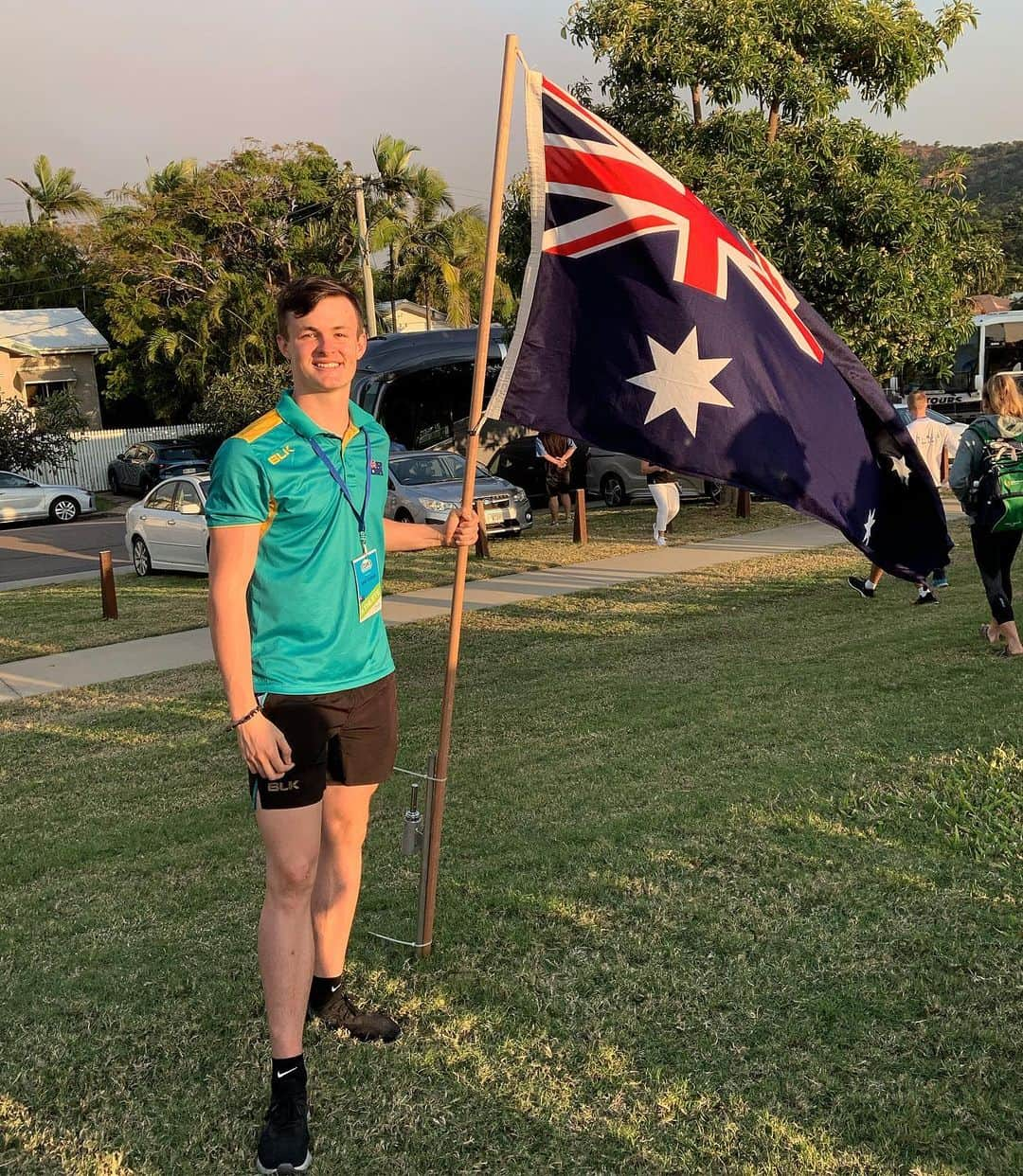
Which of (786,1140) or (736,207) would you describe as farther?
(736,207)

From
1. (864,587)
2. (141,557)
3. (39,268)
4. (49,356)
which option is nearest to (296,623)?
(864,587)

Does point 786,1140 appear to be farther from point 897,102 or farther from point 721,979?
point 897,102

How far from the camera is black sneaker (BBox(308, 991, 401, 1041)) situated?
3158mm

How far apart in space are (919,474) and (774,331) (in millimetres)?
895

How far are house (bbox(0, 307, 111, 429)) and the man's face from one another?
3732cm

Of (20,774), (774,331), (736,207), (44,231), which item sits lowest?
(20,774)

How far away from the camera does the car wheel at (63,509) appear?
85.6ft

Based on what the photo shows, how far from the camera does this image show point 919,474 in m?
4.28

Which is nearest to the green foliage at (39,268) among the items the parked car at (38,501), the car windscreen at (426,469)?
the parked car at (38,501)

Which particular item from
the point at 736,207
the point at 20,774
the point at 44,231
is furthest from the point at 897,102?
the point at 44,231

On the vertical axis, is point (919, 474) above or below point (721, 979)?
above

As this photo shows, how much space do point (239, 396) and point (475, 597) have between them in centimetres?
2288

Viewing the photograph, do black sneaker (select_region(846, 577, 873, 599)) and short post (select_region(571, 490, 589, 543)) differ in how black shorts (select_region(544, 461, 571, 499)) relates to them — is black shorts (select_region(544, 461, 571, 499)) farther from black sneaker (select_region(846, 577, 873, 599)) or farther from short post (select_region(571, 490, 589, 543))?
black sneaker (select_region(846, 577, 873, 599))

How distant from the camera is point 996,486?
6680mm
